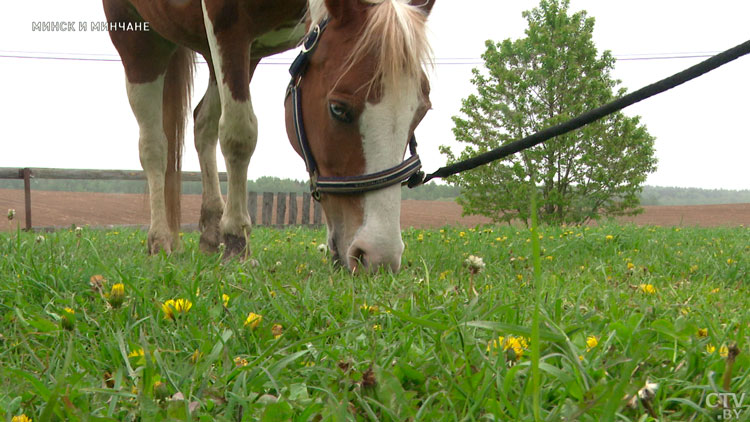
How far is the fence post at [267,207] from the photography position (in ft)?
51.3

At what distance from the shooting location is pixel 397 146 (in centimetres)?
254

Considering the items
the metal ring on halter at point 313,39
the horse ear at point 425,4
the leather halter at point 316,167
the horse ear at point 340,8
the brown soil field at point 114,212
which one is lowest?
the brown soil field at point 114,212

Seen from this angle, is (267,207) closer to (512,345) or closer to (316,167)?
(316,167)

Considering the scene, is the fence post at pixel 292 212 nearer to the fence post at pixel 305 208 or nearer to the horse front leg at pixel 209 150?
the fence post at pixel 305 208

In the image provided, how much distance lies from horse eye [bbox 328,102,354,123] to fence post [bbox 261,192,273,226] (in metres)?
13.4

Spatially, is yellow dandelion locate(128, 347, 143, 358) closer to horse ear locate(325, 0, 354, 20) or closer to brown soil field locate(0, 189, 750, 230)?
horse ear locate(325, 0, 354, 20)

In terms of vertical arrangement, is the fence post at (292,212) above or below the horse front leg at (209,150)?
below

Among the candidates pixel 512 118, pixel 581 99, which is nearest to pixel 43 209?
pixel 512 118

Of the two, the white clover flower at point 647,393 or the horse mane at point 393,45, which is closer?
the white clover flower at point 647,393

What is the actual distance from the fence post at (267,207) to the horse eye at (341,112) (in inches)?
526

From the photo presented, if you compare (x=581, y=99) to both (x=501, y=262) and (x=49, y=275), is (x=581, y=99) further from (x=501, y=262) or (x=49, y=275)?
(x=49, y=275)

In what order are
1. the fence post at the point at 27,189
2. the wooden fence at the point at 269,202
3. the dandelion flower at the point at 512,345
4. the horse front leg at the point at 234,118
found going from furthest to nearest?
the wooden fence at the point at 269,202 → the fence post at the point at 27,189 → the horse front leg at the point at 234,118 → the dandelion flower at the point at 512,345

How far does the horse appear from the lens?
249 centimetres

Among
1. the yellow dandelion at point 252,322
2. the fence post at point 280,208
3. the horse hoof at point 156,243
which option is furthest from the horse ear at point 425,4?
the fence post at point 280,208
